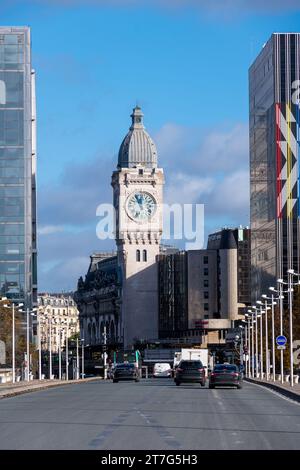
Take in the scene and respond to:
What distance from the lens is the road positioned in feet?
87.9

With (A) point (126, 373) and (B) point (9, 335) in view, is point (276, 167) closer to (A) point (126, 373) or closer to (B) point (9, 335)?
(B) point (9, 335)

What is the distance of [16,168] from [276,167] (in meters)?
38.9

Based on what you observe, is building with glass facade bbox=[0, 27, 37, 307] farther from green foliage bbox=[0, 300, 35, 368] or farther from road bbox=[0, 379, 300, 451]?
road bbox=[0, 379, 300, 451]

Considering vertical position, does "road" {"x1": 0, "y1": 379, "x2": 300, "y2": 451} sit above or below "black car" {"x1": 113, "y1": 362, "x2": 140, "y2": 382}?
above

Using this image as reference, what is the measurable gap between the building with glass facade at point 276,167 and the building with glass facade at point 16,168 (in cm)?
3607

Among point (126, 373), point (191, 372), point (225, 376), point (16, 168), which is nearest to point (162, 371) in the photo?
point (16, 168)

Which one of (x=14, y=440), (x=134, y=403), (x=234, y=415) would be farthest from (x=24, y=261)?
(x=14, y=440)

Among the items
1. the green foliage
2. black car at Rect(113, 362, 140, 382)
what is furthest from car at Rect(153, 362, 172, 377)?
black car at Rect(113, 362, 140, 382)

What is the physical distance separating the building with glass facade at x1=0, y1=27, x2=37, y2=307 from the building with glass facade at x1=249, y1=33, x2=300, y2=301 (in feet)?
118

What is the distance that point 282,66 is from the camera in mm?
181250

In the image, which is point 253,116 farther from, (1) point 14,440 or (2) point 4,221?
(1) point 14,440

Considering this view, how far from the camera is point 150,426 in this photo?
3272 centimetres

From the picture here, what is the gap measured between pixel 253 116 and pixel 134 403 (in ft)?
497

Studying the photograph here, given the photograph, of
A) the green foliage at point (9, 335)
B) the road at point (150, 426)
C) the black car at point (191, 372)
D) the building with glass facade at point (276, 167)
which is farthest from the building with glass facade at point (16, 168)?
the road at point (150, 426)
